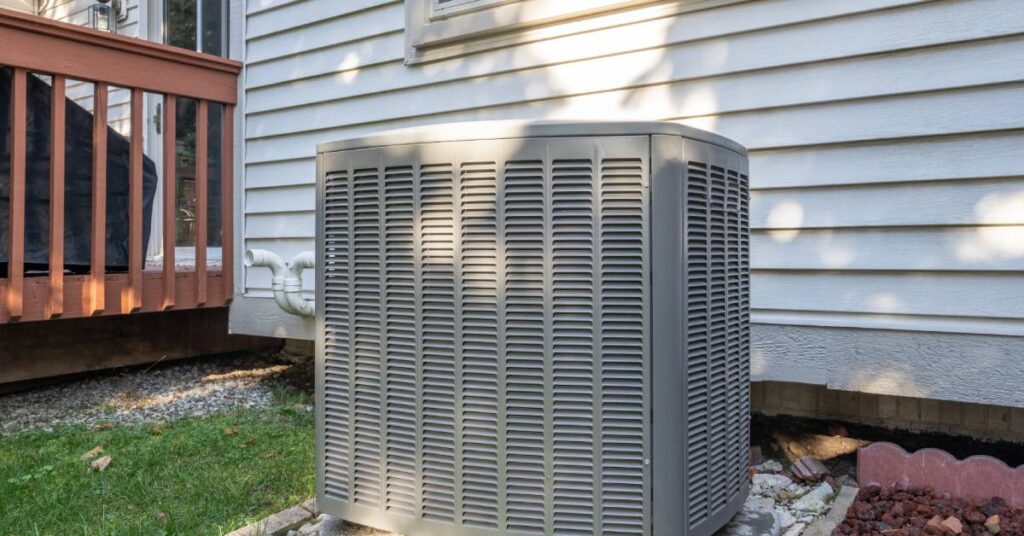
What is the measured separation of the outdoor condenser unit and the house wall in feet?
3.29

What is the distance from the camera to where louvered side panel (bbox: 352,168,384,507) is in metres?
1.89

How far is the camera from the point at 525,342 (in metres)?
1.72

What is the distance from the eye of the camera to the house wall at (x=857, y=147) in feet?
7.97

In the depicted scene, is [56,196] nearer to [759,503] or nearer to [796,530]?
[759,503]

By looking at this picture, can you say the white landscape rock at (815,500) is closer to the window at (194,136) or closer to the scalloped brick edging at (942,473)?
the scalloped brick edging at (942,473)

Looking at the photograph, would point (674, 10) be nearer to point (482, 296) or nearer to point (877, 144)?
point (877, 144)

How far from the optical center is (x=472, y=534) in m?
1.75

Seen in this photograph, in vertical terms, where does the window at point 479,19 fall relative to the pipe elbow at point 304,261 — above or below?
above

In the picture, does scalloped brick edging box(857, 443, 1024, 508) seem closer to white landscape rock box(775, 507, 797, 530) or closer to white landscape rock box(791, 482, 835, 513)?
white landscape rock box(791, 482, 835, 513)

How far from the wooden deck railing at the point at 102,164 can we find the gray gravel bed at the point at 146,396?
494mm

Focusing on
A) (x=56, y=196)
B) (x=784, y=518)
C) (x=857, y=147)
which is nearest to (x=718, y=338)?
(x=784, y=518)

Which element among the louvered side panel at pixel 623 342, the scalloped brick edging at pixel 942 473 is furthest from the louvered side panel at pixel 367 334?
the scalloped brick edging at pixel 942 473

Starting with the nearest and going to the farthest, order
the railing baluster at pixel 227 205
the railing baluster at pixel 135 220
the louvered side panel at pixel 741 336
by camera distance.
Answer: the louvered side panel at pixel 741 336 → the railing baluster at pixel 135 220 → the railing baluster at pixel 227 205

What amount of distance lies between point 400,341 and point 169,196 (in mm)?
2941
